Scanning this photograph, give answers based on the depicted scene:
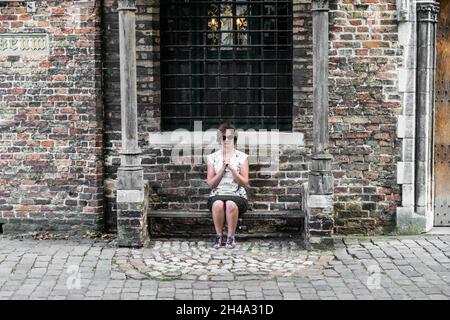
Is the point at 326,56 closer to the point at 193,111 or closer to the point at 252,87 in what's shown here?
the point at 252,87

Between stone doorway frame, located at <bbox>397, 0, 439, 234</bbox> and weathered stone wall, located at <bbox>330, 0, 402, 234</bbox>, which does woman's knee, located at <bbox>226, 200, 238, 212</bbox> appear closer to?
weathered stone wall, located at <bbox>330, 0, 402, 234</bbox>

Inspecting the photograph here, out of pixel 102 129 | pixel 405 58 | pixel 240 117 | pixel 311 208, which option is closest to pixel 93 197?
pixel 102 129

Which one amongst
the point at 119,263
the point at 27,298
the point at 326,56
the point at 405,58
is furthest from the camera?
the point at 405,58

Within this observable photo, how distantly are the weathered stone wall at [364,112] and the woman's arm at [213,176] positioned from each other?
5.09 ft

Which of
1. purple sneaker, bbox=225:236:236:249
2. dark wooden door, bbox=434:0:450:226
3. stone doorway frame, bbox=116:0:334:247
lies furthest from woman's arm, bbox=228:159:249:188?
dark wooden door, bbox=434:0:450:226

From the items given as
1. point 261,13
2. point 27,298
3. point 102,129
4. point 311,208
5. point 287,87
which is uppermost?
point 261,13

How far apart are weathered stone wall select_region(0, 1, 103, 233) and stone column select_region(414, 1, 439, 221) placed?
159 inches

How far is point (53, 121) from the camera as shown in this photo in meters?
7.99

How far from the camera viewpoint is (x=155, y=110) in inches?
317

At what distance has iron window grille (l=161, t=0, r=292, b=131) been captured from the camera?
8.05m

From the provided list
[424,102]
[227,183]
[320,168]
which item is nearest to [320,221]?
[320,168]

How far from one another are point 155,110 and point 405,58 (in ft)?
10.6

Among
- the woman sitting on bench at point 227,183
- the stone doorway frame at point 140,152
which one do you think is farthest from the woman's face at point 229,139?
the stone doorway frame at point 140,152

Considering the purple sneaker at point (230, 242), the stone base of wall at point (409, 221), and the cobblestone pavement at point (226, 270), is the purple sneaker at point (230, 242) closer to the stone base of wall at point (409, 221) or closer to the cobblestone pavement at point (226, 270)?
the cobblestone pavement at point (226, 270)
